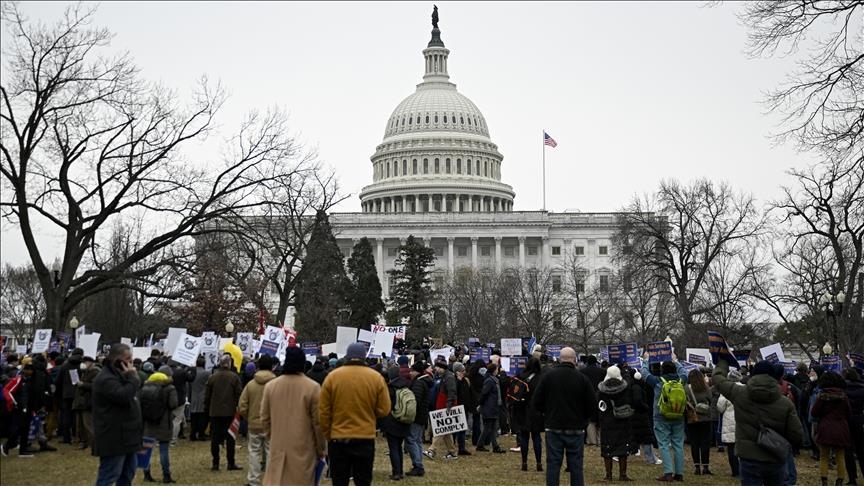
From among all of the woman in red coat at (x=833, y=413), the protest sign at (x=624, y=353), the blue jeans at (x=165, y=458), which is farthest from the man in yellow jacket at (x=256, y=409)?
the protest sign at (x=624, y=353)

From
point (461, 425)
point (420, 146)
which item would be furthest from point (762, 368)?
point (420, 146)

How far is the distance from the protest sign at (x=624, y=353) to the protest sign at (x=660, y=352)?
9.20ft

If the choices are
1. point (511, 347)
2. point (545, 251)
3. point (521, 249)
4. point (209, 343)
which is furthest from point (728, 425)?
point (545, 251)

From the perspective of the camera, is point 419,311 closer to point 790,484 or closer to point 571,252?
point 571,252

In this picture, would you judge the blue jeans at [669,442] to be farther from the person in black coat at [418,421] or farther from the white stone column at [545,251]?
the white stone column at [545,251]

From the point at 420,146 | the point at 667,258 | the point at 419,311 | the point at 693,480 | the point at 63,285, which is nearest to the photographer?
the point at 693,480

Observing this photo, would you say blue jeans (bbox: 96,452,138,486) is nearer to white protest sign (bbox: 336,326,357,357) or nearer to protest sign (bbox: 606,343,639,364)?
white protest sign (bbox: 336,326,357,357)

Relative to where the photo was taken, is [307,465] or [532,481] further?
[532,481]

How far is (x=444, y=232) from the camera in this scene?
126m

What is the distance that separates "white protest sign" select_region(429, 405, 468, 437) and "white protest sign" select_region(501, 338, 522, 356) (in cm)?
1278

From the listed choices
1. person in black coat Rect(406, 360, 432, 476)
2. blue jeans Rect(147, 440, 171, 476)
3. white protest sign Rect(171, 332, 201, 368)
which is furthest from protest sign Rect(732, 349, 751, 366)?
blue jeans Rect(147, 440, 171, 476)

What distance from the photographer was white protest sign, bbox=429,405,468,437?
19.3 meters

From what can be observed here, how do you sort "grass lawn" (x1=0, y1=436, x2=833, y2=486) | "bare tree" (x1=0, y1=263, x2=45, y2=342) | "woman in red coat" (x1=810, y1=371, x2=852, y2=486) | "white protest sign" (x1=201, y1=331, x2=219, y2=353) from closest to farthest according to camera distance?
"woman in red coat" (x1=810, y1=371, x2=852, y2=486) → "grass lawn" (x1=0, y1=436, x2=833, y2=486) → "white protest sign" (x1=201, y1=331, x2=219, y2=353) → "bare tree" (x1=0, y1=263, x2=45, y2=342)

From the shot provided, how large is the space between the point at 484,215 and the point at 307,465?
117445 millimetres
